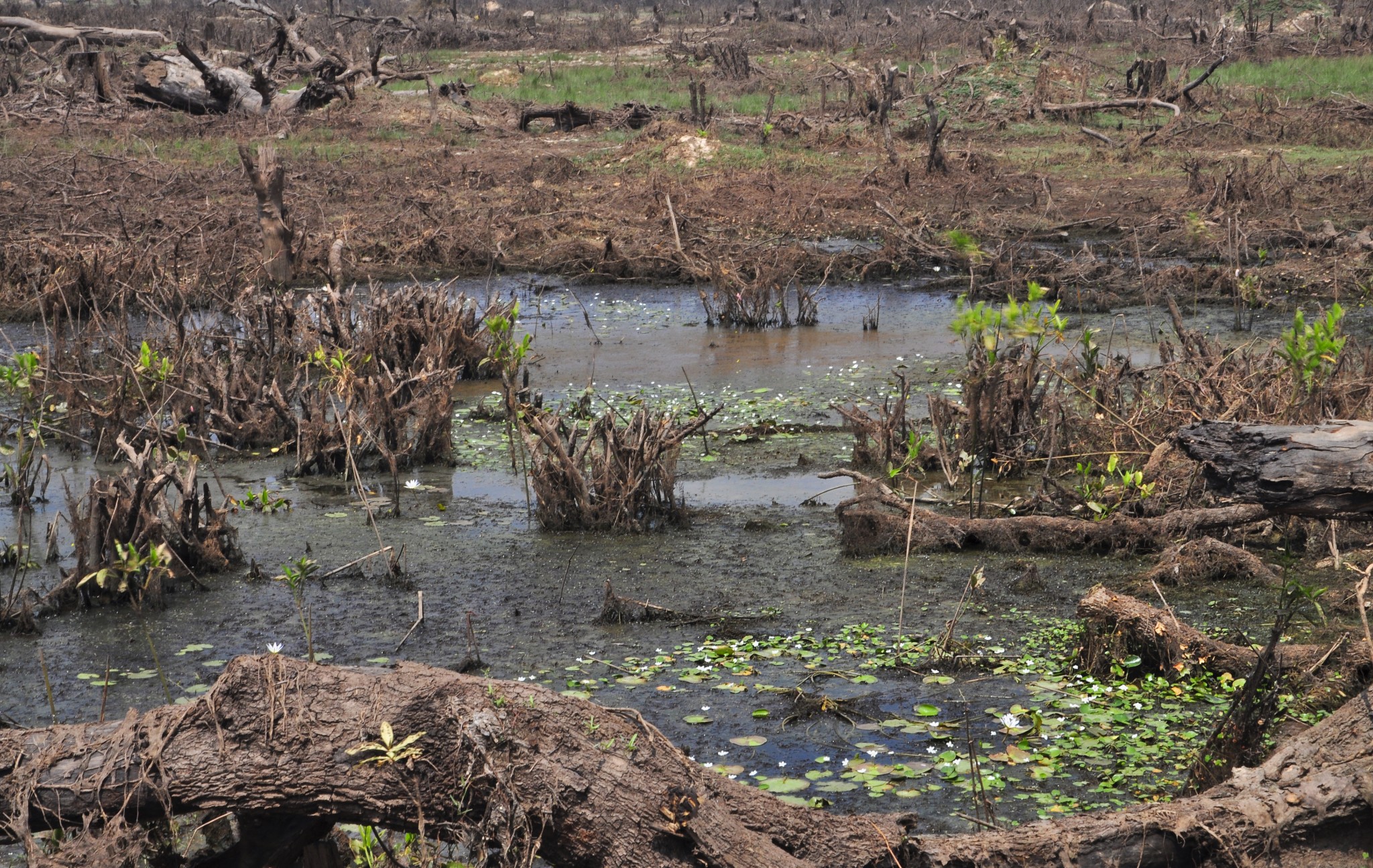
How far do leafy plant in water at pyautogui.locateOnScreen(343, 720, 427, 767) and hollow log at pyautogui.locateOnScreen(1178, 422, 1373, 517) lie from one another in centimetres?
161

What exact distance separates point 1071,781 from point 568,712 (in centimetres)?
195

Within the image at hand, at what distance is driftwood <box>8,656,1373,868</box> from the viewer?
2.68m

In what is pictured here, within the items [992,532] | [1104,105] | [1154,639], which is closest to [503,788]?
[1154,639]

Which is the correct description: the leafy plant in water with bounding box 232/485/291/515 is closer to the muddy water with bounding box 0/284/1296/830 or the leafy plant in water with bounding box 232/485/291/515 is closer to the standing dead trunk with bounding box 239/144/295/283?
the muddy water with bounding box 0/284/1296/830

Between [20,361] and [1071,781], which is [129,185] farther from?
[1071,781]

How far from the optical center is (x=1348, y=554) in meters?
5.71

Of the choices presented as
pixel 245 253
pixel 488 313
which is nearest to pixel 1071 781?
pixel 488 313

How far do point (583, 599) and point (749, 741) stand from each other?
66.5 inches

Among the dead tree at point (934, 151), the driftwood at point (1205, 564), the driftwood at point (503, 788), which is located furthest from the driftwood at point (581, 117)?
the driftwood at point (503, 788)

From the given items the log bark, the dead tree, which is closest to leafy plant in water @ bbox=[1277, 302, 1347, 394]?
the dead tree

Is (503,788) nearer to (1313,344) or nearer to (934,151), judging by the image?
(1313,344)

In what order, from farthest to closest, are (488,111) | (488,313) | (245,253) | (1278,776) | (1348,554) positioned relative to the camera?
(488,111) < (245,253) < (488,313) < (1348,554) < (1278,776)

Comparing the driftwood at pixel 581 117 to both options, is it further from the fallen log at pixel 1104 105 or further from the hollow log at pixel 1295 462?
the hollow log at pixel 1295 462

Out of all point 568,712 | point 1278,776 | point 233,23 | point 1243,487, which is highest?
point 233,23
